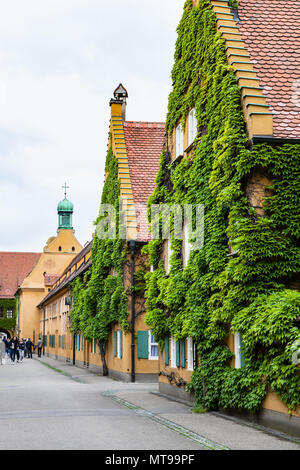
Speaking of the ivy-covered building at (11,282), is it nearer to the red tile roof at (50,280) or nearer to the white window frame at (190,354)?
the red tile roof at (50,280)

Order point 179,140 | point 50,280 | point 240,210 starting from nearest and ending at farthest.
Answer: point 240,210, point 179,140, point 50,280

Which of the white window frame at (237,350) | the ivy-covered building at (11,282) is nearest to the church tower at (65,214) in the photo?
the ivy-covered building at (11,282)

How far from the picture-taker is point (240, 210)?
12.9 m

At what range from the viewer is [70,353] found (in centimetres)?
4822

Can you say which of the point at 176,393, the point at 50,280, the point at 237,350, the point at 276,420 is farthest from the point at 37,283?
the point at 276,420

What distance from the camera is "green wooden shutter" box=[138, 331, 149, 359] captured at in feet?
81.4

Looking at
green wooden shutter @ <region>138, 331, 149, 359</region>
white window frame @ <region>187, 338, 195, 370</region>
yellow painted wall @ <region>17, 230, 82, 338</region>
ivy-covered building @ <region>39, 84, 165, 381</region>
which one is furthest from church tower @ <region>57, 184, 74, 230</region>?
white window frame @ <region>187, 338, 195, 370</region>

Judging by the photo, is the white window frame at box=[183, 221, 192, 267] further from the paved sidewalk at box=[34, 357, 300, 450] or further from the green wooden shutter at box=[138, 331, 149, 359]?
the green wooden shutter at box=[138, 331, 149, 359]

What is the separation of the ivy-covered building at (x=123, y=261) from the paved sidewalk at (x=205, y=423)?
4.75 metres

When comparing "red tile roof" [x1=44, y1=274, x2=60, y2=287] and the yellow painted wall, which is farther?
the yellow painted wall

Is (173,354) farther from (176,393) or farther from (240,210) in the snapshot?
(240,210)

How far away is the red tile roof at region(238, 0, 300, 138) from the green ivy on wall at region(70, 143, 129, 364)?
11728 millimetres

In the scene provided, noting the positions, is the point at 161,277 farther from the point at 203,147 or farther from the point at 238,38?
the point at 238,38

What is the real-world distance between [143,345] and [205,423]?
1289cm
